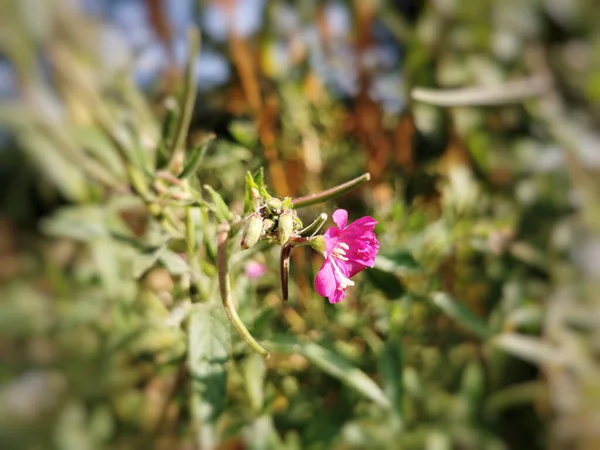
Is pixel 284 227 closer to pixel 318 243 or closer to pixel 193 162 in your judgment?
pixel 318 243

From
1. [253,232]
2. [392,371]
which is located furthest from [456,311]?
[253,232]

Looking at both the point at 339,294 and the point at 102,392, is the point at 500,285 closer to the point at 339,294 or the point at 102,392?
the point at 339,294

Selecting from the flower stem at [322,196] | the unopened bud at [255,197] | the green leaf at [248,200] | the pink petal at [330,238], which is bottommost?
the pink petal at [330,238]

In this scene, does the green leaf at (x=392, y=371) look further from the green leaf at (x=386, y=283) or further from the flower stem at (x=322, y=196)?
the flower stem at (x=322, y=196)

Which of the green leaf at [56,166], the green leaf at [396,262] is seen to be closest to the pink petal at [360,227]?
the green leaf at [396,262]

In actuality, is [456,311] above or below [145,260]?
below

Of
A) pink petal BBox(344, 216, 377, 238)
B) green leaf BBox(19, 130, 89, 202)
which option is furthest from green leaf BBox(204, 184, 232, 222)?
green leaf BBox(19, 130, 89, 202)

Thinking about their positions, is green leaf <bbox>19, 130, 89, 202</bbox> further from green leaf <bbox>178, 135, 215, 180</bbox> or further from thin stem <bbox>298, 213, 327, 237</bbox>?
thin stem <bbox>298, 213, 327, 237</bbox>
